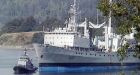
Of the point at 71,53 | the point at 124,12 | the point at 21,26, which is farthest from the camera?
the point at 21,26

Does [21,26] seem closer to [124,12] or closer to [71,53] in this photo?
[71,53]

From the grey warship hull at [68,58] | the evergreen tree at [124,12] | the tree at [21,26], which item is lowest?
the grey warship hull at [68,58]

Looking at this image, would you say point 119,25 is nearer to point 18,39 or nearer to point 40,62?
point 40,62

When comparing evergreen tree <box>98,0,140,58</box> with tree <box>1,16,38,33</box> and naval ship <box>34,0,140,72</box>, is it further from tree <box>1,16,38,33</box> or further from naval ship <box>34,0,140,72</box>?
tree <box>1,16,38,33</box>

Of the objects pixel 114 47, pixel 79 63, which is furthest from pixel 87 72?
pixel 114 47

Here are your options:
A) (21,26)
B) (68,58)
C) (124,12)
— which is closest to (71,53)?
(68,58)

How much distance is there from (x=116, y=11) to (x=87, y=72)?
173 feet

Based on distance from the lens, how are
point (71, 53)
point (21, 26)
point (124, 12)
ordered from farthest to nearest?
point (21, 26), point (71, 53), point (124, 12)

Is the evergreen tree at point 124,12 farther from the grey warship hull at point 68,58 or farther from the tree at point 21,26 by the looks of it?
the tree at point 21,26

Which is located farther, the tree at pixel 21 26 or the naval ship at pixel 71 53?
the tree at pixel 21 26

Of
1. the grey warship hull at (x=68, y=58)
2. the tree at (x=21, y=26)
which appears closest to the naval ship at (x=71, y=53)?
the grey warship hull at (x=68, y=58)

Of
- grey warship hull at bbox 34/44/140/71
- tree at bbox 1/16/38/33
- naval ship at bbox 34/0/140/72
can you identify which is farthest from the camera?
tree at bbox 1/16/38/33

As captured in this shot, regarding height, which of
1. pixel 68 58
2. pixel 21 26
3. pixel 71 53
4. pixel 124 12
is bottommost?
pixel 68 58

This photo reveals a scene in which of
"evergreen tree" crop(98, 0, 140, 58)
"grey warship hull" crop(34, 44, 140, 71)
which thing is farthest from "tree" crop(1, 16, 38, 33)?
"evergreen tree" crop(98, 0, 140, 58)
